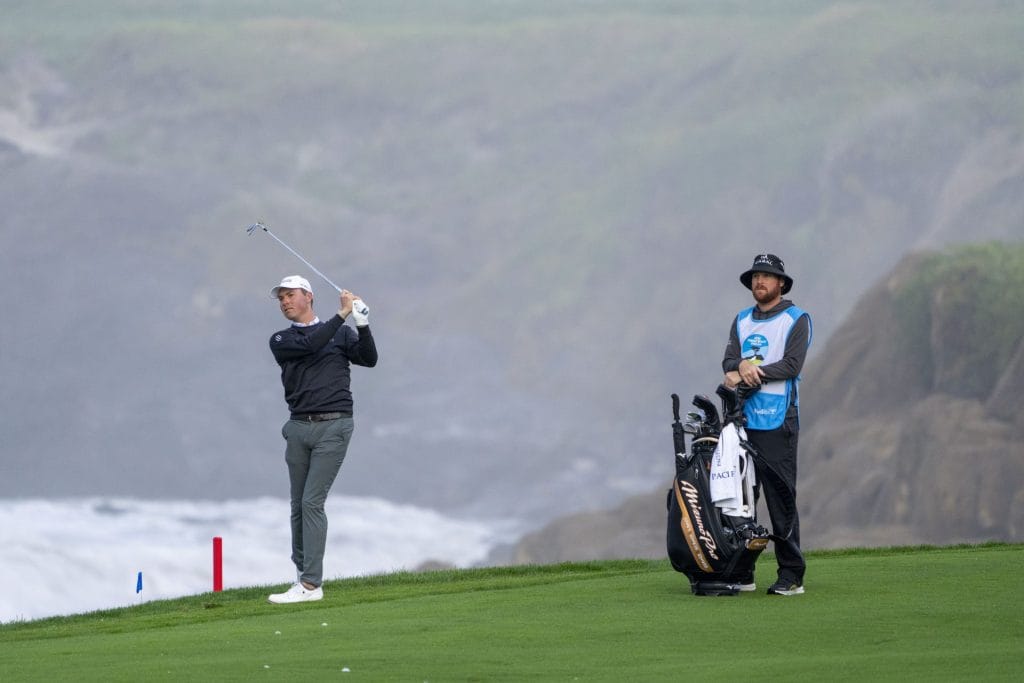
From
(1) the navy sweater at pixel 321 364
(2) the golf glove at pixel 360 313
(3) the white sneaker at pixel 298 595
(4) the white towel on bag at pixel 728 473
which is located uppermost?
(2) the golf glove at pixel 360 313

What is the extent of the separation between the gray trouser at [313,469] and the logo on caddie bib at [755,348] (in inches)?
91.5

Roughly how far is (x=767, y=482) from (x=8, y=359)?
285ft

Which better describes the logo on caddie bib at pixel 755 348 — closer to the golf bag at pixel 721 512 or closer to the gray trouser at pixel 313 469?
the golf bag at pixel 721 512

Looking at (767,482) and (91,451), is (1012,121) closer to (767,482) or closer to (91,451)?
(91,451)

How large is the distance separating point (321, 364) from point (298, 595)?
52.0 inches

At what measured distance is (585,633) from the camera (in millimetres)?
7336

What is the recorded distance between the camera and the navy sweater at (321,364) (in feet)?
31.1

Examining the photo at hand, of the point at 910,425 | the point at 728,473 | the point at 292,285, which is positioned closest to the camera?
the point at 728,473

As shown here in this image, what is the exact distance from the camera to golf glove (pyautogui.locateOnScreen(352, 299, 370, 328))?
30.6 feet

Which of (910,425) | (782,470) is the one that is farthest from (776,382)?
(910,425)

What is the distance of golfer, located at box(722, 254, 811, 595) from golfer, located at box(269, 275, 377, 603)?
2.19 meters

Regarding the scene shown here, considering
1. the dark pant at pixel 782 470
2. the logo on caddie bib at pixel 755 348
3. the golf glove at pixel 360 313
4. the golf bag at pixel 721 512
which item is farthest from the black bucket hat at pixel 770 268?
the golf glove at pixel 360 313

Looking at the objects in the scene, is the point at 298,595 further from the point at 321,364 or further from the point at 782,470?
the point at 782,470

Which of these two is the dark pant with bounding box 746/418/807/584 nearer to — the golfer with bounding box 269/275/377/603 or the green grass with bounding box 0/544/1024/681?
the green grass with bounding box 0/544/1024/681
